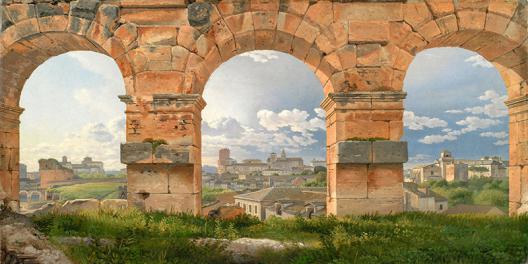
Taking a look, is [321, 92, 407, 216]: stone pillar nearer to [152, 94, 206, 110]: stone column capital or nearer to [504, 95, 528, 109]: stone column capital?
[152, 94, 206, 110]: stone column capital

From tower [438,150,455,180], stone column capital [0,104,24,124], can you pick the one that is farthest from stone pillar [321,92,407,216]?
tower [438,150,455,180]

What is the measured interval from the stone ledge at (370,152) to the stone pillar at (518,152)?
8.05ft

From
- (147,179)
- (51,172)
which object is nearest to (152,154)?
(147,179)

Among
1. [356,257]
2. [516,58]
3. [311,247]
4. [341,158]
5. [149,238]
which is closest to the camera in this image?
[356,257]

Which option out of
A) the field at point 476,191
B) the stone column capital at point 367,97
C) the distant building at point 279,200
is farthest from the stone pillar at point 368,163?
the field at point 476,191

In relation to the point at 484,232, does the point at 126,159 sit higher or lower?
higher

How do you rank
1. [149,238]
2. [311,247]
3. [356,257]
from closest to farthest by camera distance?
[356,257] < [311,247] < [149,238]

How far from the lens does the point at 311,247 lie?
15.1 ft

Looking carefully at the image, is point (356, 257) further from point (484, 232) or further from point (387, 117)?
point (387, 117)

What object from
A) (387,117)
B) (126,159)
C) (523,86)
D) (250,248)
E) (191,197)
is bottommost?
(250,248)

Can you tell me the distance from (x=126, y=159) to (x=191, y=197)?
1220 mm

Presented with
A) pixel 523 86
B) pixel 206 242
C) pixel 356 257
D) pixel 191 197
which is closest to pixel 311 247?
pixel 356 257

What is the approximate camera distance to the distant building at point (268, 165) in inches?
2459

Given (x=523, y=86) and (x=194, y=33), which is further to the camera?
(x=523, y=86)
